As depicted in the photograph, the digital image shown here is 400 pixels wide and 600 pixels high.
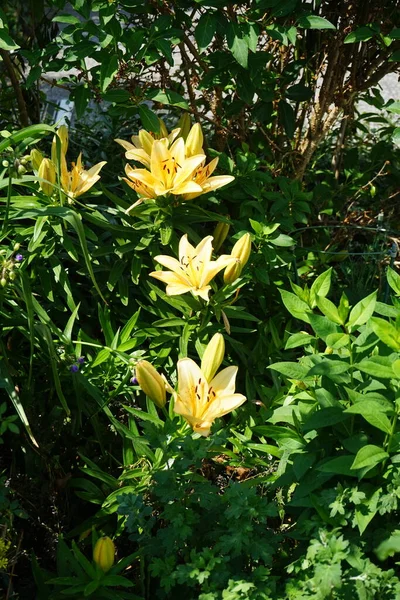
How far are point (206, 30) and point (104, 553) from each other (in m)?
1.57

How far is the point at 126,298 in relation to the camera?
2.66 metres

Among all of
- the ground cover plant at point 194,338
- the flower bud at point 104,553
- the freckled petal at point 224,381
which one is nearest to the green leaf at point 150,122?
the ground cover plant at point 194,338

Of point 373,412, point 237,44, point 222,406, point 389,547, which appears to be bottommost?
point 389,547

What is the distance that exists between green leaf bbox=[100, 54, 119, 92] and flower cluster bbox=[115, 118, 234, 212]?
0.68 ft

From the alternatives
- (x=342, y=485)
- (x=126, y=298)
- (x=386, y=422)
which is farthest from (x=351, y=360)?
(x=126, y=298)

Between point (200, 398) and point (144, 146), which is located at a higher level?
point (144, 146)

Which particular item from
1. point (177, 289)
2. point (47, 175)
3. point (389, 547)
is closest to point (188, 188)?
point (177, 289)

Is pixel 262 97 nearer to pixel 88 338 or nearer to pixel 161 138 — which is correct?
pixel 161 138

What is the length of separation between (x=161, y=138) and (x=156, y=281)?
46 centimetres

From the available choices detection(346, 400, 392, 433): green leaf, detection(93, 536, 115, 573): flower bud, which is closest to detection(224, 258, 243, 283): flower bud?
detection(346, 400, 392, 433): green leaf

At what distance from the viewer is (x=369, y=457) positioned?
1996 millimetres

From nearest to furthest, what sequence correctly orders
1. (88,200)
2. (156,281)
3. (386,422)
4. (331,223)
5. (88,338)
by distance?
(386,422) → (88,338) → (156,281) → (88,200) → (331,223)

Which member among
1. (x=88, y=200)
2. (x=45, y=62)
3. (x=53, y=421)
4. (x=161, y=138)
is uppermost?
(x=45, y=62)

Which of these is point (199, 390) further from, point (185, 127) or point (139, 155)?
point (185, 127)
